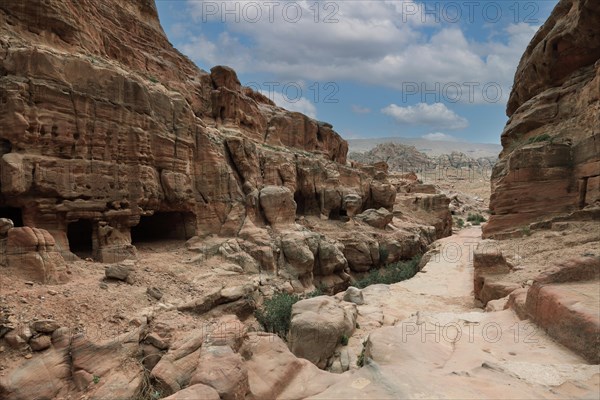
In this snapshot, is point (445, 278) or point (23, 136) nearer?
point (23, 136)

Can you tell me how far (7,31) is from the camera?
1183 cm

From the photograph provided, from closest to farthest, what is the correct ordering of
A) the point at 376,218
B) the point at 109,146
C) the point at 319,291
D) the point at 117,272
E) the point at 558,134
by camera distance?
the point at 117,272 < the point at 109,146 < the point at 558,134 < the point at 319,291 < the point at 376,218

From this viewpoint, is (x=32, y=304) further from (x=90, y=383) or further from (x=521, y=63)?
(x=521, y=63)

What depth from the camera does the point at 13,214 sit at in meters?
12.2

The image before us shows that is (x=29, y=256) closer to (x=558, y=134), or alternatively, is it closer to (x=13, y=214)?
(x=13, y=214)

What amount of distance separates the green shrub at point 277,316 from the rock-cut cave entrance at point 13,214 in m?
9.81

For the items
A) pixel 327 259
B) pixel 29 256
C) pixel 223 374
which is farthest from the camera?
pixel 327 259

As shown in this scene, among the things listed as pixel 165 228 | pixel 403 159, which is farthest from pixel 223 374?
pixel 403 159

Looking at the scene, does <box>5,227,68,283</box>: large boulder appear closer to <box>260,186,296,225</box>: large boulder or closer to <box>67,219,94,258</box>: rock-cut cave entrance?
<box>67,219,94,258</box>: rock-cut cave entrance

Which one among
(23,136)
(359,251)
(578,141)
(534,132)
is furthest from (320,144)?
(23,136)

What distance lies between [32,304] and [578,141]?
18259 mm

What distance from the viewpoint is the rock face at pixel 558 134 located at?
11.3 meters

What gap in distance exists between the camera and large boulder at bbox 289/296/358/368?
24.1 ft

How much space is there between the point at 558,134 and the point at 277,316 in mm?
13636
